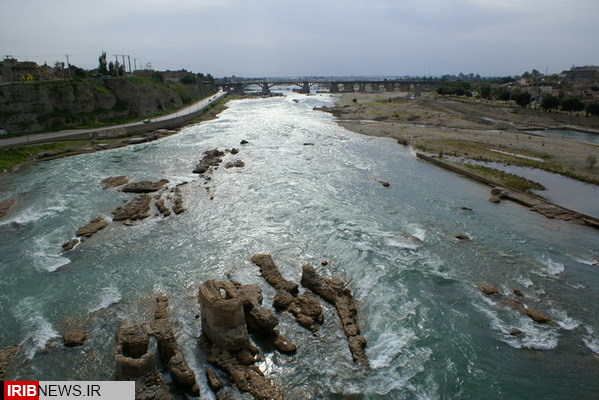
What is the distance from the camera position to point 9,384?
40.7 feet

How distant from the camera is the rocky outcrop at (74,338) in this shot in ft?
48.3

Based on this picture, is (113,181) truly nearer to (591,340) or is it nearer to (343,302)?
(343,302)

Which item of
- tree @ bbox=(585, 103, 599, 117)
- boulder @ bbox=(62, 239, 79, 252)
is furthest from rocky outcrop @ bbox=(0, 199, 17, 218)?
tree @ bbox=(585, 103, 599, 117)

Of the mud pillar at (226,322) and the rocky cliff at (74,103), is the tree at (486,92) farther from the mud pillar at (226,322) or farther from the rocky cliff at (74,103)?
the mud pillar at (226,322)

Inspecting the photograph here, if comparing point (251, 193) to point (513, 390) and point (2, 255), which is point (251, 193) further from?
point (513, 390)

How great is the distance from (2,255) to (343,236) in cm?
1988

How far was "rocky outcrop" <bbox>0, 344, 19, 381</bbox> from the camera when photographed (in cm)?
1351

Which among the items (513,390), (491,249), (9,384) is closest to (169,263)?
(9,384)

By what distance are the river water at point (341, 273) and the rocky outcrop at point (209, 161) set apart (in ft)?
6.65

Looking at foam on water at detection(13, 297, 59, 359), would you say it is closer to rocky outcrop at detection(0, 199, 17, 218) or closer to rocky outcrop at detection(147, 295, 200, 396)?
rocky outcrop at detection(147, 295, 200, 396)

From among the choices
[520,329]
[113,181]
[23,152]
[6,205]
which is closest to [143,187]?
[113,181]

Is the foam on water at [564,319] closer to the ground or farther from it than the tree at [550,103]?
closer to the ground

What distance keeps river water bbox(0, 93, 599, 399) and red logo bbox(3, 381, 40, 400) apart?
110cm

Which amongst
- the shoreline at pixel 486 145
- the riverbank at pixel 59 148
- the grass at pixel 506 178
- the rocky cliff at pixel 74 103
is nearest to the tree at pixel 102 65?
the rocky cliff at pixel 74 103
